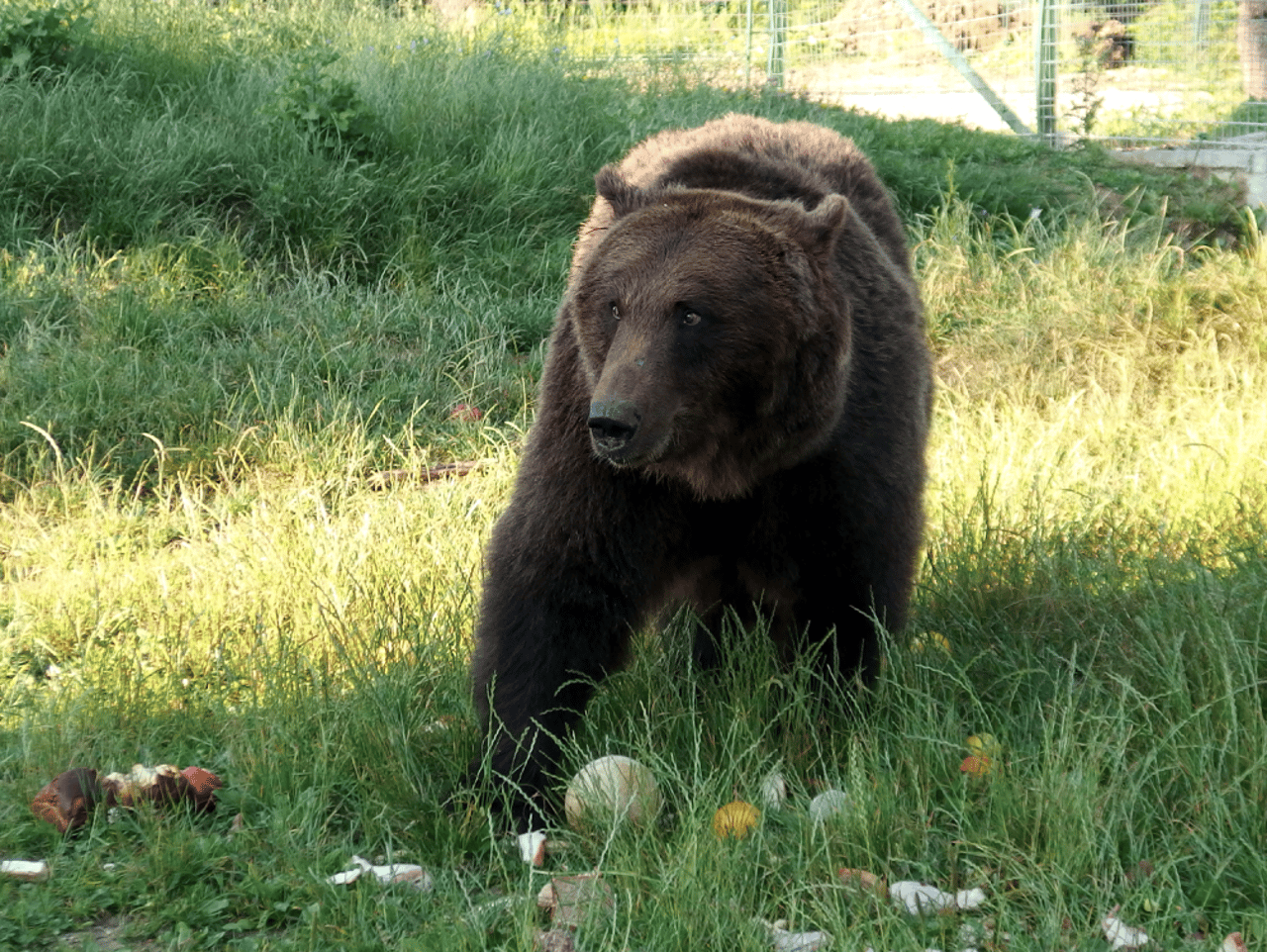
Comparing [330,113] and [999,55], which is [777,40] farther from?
[330,113]

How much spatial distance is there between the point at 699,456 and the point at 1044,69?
10109mm

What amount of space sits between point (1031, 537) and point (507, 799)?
2.34 meters

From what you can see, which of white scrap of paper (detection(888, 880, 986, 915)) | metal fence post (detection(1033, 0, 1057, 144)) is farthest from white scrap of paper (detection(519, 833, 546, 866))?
metal fence post (detection(1033, 0, 1057, 144))

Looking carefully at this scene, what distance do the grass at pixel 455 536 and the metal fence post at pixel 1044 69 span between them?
5.56 feet

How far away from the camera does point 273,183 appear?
7.71 m

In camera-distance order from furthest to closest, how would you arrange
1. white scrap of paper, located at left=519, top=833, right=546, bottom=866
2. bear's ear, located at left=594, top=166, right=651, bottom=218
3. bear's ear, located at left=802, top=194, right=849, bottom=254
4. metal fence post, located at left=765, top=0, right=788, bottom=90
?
1. metal fence post, located at left=765, top=0, right=788, bottom=90
2. bear's ear, located at left=594, top=166, right=651, bottom=218
3. bear's ear, located at left=802, top=194, right=849, bottom=254
4. white scrap of paper, located at left=519, top=833, right=546, bottom=866

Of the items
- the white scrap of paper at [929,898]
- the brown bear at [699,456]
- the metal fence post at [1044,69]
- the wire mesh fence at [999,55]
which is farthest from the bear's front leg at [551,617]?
the metal fence post at [1044,69]

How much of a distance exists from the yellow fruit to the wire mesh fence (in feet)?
30.2

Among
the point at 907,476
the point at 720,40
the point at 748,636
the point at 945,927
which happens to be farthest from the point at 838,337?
the point at 720,40

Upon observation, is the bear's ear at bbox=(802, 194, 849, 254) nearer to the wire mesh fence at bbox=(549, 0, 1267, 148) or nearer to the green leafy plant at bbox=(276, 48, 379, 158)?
the green leafy plant at bbox=(276, 48, 379, 158)

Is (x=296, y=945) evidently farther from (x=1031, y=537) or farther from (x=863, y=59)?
(x=863, y=59)

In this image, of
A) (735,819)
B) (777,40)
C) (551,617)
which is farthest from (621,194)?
(777,40)

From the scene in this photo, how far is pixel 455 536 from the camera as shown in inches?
194

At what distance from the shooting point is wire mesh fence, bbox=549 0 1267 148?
11516 mm
